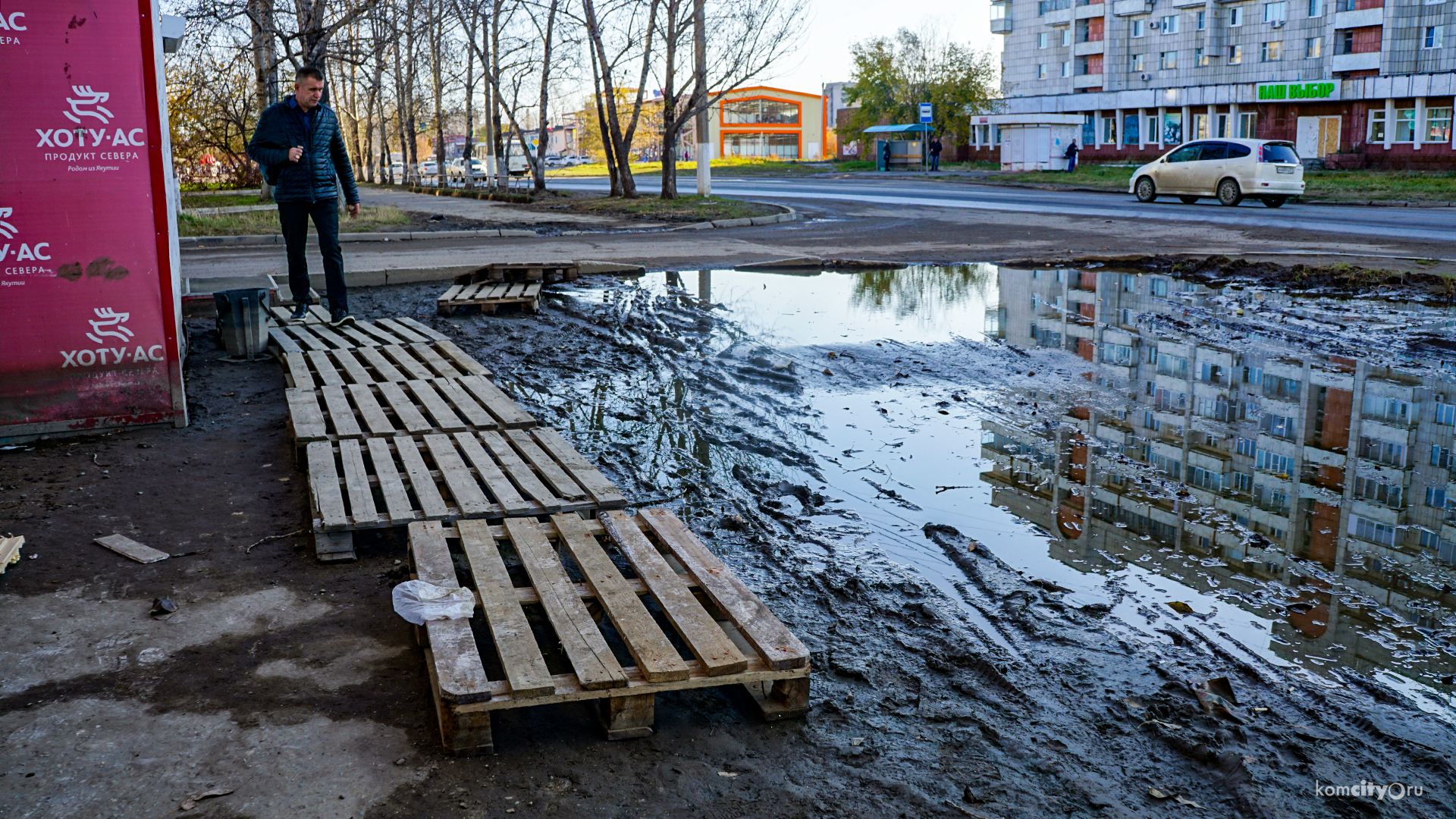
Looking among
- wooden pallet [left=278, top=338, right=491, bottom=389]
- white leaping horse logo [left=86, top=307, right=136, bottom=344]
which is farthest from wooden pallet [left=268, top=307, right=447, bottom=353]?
white leaping horse logo [left=86, top=307, right=136, bottom=344]

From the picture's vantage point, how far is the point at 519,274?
11812 mm

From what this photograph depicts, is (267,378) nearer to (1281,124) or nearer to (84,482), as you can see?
(84,482)

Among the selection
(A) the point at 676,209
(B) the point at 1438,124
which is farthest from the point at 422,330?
(B) the point at 1438,124

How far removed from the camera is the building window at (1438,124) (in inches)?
1795

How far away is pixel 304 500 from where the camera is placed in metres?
4.82

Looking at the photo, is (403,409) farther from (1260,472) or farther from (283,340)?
(1260,472)

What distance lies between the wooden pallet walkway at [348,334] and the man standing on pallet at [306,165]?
0.22 meters

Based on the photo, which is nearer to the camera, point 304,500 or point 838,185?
point 304,500

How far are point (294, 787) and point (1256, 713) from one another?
2.43 metres

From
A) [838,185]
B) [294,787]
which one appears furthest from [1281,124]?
[294,787]

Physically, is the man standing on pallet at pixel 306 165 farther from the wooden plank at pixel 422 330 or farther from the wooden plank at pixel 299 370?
the wooden plank at pixel 299 370

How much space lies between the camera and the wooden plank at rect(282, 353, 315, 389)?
6512mm

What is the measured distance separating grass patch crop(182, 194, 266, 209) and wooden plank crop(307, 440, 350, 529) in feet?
77.3

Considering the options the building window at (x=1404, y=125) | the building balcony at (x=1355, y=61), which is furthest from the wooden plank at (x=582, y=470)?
the building balcony at (x=1355, y=61)
